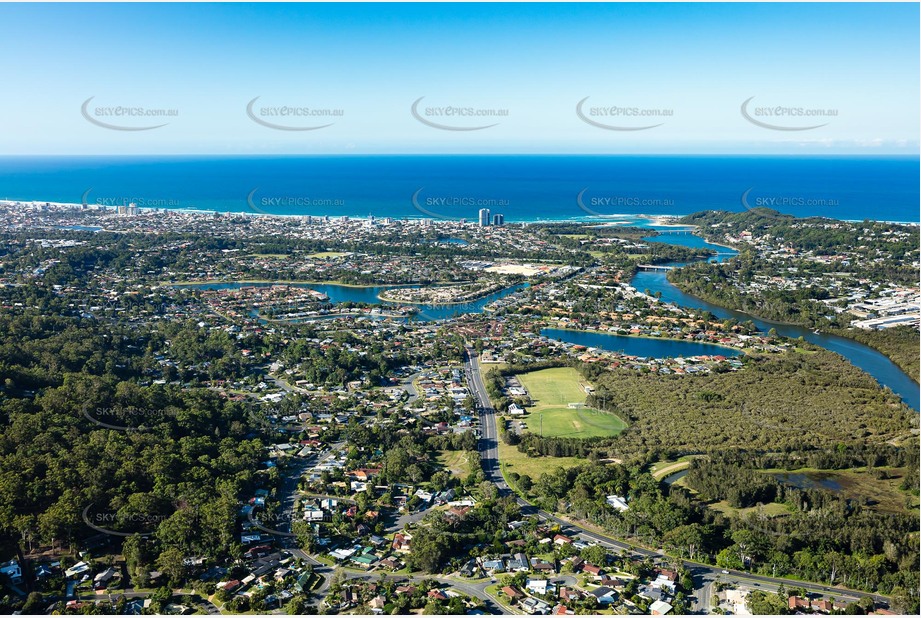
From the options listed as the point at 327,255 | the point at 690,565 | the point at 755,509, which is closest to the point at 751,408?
the point at 755,509

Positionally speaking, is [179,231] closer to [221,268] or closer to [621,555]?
[221,268]

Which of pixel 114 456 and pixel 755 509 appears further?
pixel 114 456

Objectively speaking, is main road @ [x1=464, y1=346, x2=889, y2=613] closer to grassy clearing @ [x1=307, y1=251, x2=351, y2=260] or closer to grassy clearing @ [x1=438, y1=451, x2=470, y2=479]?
grassy clearing @ [x1=438, y1=451, x2=470, y2=479]

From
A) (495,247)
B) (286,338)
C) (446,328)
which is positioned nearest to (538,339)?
Answer: (446,328)

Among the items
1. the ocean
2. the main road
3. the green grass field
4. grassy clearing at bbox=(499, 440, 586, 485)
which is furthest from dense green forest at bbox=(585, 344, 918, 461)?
the ocean

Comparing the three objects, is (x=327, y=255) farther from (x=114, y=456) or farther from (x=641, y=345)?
(x=114, y=456)

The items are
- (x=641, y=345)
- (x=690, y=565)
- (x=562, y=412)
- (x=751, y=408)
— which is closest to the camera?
(x=690, y=565)
